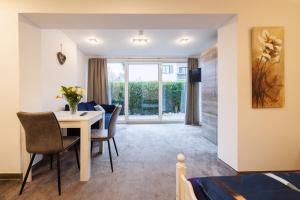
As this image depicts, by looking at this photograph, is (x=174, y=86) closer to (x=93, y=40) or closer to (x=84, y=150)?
(x=93, y=40)

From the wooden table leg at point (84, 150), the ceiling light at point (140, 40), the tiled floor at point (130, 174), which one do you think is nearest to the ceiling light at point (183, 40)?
the ceiling light at point (140, 40)

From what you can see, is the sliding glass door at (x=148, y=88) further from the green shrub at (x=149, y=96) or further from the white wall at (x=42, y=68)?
the white wall at (x=42, y=68)

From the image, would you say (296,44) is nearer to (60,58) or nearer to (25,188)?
(25,188)

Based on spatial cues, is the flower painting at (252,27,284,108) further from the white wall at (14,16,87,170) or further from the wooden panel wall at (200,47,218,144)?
the white wall at (14,16,87,170)

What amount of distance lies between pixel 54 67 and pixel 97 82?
2.58 metres

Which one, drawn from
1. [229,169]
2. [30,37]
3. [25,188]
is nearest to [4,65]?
[30,37]

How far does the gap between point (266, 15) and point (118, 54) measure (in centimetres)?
461

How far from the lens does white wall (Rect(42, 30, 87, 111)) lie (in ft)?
11.5

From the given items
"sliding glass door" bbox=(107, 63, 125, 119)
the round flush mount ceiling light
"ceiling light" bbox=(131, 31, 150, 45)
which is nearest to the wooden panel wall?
"ceiling light" bbox=(131, 31, 150, 45)

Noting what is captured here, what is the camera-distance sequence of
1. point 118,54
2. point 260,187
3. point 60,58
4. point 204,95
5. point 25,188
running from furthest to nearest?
point 118,54 → point 204,95 → point 60,58 → point 25,188 → point 260,187

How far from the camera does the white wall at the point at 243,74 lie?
2.43 metres

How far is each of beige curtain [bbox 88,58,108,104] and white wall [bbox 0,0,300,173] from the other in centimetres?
399

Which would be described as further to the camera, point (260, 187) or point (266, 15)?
point (266, 15)

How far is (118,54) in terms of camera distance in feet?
20.8
